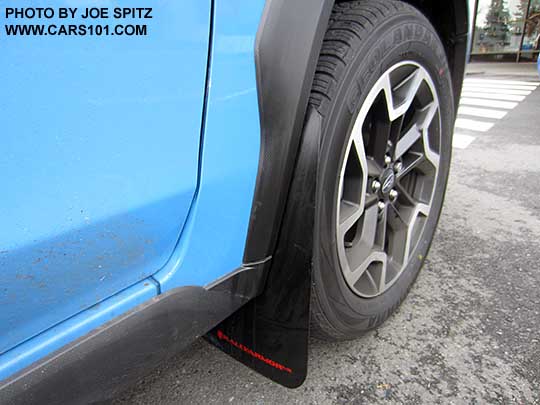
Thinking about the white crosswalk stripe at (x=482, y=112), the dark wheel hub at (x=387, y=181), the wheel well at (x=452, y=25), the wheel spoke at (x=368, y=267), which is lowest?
the white crosswalk stripe at (x=482, y=112)

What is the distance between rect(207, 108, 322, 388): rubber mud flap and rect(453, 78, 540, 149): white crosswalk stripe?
155 inches

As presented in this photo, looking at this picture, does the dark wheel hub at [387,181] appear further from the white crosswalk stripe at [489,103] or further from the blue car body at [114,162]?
the white crosswalk stripe at [489,103]

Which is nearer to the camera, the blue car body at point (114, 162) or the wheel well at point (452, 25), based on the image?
the blue car body at point (114, 162)

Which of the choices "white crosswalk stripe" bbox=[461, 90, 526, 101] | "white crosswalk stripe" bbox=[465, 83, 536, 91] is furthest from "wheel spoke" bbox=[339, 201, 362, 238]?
"white crosswalk stripe" bbox=[465, 83, 536, 91]

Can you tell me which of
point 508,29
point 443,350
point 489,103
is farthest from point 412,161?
point 508,29

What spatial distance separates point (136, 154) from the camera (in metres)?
0.75

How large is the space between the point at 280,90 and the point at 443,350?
1.17 meters

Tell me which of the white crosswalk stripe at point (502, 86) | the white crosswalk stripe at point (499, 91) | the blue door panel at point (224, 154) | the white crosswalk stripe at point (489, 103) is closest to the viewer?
the blue door panel at point (224, 154)

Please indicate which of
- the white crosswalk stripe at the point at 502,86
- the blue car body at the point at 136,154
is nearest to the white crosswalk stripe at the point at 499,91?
the white crosswalk stripe at the point at 502,86

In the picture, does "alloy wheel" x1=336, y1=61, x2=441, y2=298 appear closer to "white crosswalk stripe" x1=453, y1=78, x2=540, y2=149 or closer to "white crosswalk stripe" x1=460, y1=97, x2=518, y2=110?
"white crosswalk stripe" x1=453, y1=78, x2=540, y2=149

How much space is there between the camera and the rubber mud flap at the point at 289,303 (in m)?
1.08

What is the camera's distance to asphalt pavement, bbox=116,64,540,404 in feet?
4.52

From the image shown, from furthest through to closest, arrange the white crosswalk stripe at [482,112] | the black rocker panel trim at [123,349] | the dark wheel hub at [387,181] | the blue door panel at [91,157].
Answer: the white crosswalk stripe at [482,112] → the dark wheel hub at [387,181] → the black rocker panel trim at [123,349] → the blue door panel at [91,157]

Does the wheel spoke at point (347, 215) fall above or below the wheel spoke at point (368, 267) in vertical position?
above
